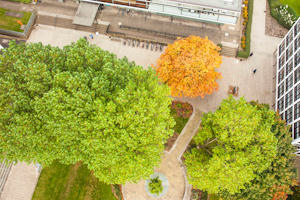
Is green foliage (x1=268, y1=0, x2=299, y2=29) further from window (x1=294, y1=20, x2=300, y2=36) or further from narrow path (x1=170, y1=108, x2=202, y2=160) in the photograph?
narrow path (x1=170, y1=108, x2=202, y2=160)

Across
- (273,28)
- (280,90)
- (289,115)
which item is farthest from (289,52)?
(273,28)

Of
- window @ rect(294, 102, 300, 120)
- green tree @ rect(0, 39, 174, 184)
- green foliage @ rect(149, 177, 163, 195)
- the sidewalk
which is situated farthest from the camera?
the sidewalk

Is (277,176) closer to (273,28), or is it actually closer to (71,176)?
(71,176)

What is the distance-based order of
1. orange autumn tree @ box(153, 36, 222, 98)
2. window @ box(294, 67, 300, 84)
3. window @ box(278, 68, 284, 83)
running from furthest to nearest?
window @ box(278, 68, 284, 83) < orange autumn tree @ box(153, 36, 222, 98) < window @ box(294, 67, 300, 84)

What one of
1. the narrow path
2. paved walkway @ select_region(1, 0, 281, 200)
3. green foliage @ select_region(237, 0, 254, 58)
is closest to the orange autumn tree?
the narrow path

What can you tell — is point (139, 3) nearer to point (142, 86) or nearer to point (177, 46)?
point (177, 46)

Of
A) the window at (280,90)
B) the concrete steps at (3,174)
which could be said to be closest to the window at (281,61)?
the window at (280,90)

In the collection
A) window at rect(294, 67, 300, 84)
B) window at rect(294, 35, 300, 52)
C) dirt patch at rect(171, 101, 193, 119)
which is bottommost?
dirt patch at rect(171, 101, 193, 119)
